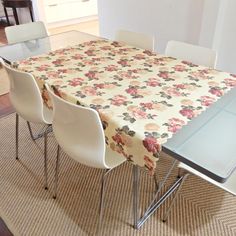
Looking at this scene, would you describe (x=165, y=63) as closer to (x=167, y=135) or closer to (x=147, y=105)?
(x=147, y=105)

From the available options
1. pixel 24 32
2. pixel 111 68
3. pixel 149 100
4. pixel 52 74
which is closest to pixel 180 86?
pixel 149 100

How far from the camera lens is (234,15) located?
7.82ft

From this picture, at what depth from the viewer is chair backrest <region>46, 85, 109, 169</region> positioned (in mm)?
1111

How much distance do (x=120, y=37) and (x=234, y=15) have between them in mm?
1070

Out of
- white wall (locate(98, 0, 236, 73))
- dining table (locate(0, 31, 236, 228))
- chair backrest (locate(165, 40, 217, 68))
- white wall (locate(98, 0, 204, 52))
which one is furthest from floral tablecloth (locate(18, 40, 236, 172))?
white wall (locate(98, 0, 204, 52))

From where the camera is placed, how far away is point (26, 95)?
1556mm

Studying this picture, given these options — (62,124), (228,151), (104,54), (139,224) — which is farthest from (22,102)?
(228,151)

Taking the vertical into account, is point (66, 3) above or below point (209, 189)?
above

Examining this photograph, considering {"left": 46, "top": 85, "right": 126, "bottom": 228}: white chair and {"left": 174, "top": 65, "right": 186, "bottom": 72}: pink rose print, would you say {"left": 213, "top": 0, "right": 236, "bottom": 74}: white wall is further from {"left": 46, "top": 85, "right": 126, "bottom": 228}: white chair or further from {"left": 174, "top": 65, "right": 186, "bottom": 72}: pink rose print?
{"left": 46, "top": 85, "right": 126, "bottom": 228}: white chair

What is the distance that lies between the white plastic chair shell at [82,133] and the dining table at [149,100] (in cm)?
6

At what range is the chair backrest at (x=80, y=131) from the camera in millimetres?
1111

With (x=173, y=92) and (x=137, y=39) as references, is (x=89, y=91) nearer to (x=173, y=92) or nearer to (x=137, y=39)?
(x=173, y=92)

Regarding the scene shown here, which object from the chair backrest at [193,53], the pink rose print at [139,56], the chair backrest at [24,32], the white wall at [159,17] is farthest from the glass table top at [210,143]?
the chair backrest at [24,32]

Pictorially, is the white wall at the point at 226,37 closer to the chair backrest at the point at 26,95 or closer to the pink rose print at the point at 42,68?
the pink rose print at the point at 42,68
